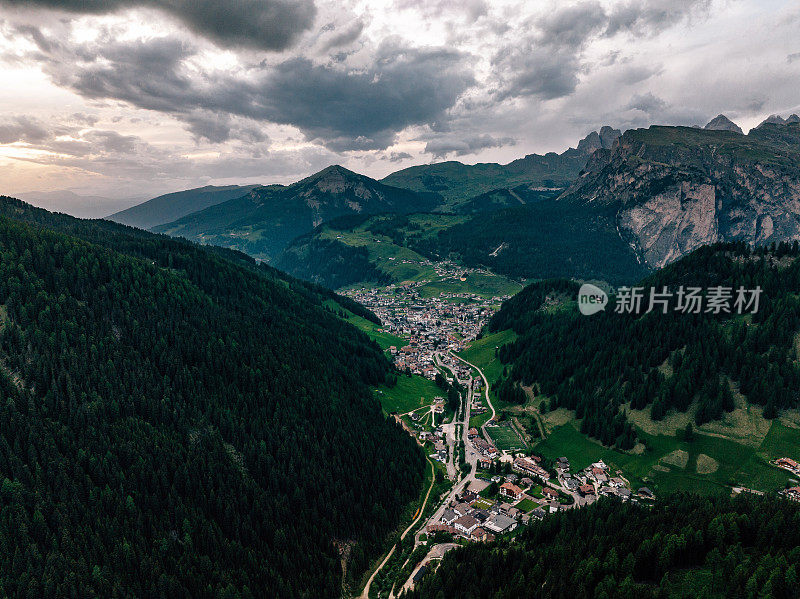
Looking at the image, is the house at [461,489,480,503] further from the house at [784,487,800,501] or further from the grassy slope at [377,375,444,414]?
the house at [784,487,800,501]

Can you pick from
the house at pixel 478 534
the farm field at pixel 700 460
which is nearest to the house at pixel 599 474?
the farm field at pixel 700 460

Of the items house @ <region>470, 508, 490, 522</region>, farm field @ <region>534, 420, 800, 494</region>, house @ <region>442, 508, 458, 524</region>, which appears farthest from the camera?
farm field @ <region>534, 420, 800, 494</region>

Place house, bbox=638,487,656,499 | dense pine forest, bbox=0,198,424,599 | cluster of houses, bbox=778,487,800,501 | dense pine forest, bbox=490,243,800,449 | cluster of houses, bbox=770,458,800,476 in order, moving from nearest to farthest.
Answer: dense pine forest, bbox=0,198,424,599 → cluster of houses, bbox=778,487,800,501 → cluster of houses, bbox=770,458,800,476 → house, bbox=638,487,656,499 → dense pine forest, bbox=490,243,800,449

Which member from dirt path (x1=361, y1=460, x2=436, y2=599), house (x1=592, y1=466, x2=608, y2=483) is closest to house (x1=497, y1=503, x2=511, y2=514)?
dirt path (x1=361, y1=460, x2=436, y2=599)

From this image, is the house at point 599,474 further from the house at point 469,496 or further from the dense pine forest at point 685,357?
the house at point 469,496

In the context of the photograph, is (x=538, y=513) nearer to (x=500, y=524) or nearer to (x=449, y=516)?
(x=500, y=524)

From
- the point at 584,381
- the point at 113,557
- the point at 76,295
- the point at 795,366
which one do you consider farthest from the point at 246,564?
the point at 795,366
